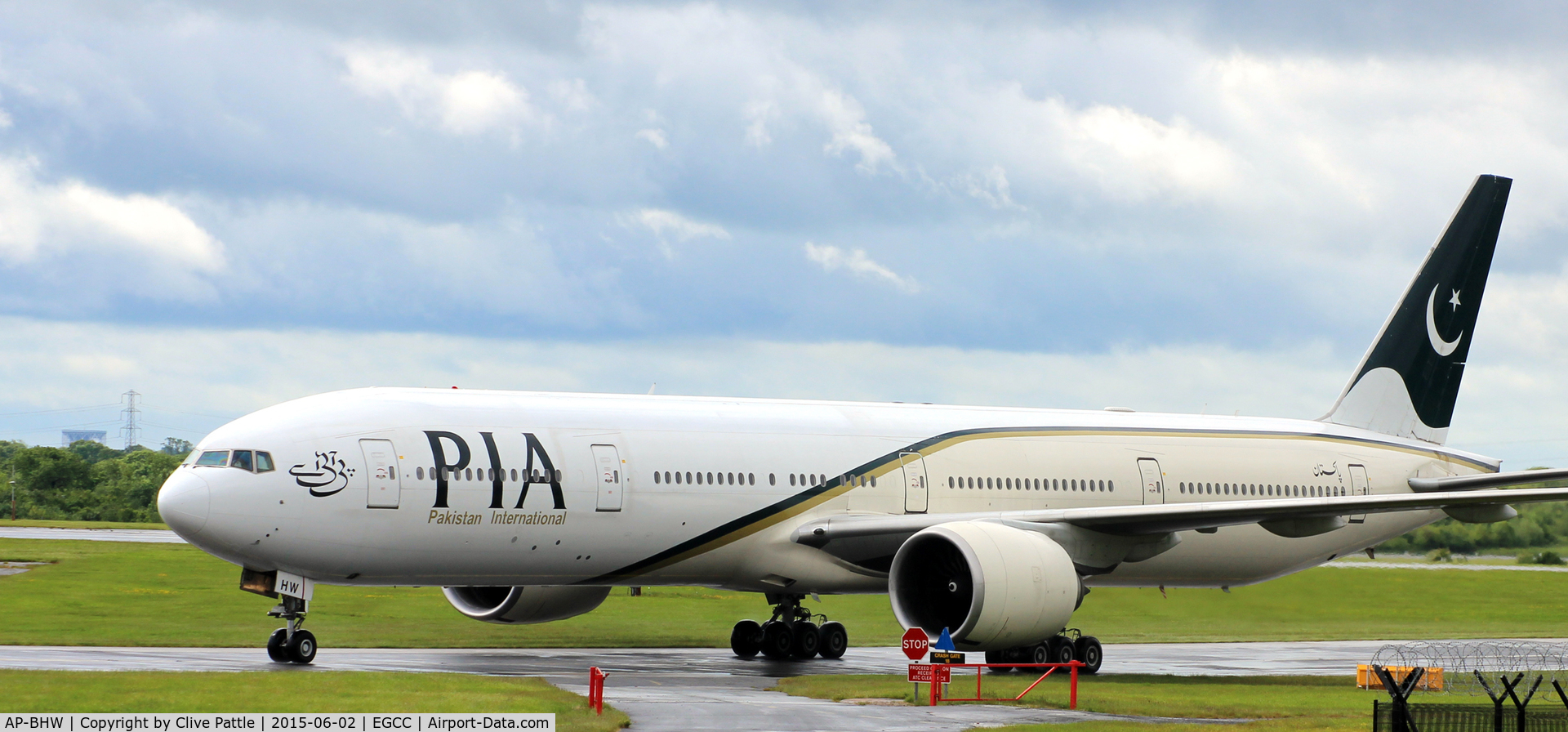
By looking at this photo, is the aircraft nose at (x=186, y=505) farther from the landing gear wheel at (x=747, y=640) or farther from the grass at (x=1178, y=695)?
the landing gear wheel at (x=747, y=640)

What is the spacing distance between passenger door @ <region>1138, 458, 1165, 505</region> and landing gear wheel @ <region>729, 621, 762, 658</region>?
24.5 ft

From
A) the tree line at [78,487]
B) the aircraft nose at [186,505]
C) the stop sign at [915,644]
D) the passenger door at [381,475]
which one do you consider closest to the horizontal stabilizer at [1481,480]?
the stop sign at [915,644]

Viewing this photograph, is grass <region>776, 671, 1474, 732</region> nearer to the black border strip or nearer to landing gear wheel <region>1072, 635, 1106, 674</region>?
landing gear wheel <region>1072, 635, 1106, 674</region>

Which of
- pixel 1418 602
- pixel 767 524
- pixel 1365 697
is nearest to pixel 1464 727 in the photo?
pixel 1365 697

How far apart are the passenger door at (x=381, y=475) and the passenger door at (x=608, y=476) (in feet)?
9.67

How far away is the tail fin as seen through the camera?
33.7 m

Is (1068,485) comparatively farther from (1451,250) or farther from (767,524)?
(1451,250)

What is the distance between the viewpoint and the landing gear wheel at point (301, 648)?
21.4 metres

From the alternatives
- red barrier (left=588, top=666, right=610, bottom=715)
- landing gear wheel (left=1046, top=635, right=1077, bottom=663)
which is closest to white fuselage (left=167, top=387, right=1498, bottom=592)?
landing gear wheel (left=1046, top=635, right=1077, bottom=663)

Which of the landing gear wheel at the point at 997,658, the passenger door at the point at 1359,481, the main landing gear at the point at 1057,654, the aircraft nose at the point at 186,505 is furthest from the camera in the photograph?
the passenger door at the point at 1359,481

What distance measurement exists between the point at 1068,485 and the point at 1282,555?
5.23 metres

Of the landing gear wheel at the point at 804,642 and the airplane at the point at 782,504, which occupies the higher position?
the airplane at the point at 782,504

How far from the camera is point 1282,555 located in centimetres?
3056

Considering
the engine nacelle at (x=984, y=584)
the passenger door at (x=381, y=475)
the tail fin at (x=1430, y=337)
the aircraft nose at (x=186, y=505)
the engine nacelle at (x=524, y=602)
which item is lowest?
the engine nacelle at (x=524, y=602)
